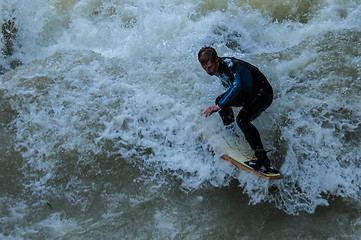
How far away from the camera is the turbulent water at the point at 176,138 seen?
3.49m

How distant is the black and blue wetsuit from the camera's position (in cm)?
331

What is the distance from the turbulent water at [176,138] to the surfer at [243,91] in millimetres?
486

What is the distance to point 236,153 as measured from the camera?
3.83m

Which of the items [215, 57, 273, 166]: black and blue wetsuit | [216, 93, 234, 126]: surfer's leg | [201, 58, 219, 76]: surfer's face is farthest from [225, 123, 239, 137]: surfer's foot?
[201, 58, 219, 76]: surfer's face

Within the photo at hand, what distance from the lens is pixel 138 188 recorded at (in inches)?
148

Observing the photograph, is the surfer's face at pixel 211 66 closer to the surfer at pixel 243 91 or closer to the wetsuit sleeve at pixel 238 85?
the surfer at pixel 243 91

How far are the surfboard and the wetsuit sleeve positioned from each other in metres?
0.73

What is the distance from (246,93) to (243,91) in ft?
0.16

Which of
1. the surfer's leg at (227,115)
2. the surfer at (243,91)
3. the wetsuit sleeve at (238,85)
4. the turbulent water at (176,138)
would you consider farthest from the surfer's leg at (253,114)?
the turbulent water at (176,138)

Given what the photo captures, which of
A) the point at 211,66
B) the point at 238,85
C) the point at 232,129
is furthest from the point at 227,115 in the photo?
the point at 211,66

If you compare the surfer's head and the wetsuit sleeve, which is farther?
the wetsuit sleeve

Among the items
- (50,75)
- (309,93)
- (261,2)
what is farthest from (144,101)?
(261,2)

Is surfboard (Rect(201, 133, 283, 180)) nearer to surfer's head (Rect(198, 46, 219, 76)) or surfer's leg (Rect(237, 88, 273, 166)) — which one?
surfer's leg (Rect(237, 88, 273, 166))

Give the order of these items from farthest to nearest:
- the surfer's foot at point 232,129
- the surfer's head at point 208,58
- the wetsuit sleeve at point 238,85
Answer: the surfer's foot at point 232,129
the wetsuit sleeve at point 238,85
the surfer's head at point 208,58
